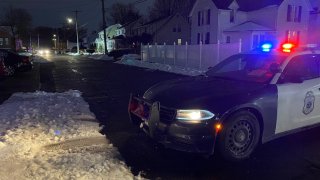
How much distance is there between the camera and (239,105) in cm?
482

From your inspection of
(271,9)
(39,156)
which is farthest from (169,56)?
(39,156)

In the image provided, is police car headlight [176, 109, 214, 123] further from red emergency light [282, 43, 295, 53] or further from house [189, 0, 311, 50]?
house [189, 0, 311, 50]

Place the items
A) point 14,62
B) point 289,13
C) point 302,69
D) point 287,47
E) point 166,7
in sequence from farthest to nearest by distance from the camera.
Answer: point 166,7, point 289,13, point 14,62, point 287,47, point 302,69

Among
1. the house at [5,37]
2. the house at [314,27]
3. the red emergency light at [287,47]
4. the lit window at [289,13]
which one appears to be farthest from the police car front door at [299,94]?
the house at [5,37]

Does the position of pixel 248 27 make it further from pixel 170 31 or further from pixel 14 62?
pixel 14 62

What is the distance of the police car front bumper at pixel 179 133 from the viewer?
461 cm

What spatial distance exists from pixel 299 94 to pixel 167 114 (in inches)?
87.2

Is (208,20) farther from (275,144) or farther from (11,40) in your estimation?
(11,40)

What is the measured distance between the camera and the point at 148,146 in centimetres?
575

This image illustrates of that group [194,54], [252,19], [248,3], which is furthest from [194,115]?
[248,3]

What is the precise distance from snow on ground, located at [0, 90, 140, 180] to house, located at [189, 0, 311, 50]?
29.9 metres

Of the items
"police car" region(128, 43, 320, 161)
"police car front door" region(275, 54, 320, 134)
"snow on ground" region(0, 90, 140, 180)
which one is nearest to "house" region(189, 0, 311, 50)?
"snow on ground" region(0, 90, 140, 180)

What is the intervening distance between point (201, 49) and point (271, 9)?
18.4 m

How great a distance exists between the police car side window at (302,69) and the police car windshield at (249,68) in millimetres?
180
